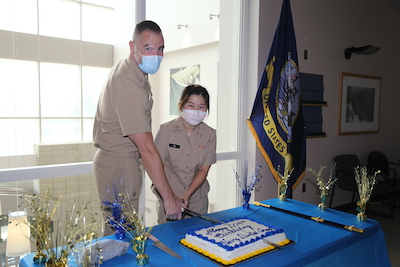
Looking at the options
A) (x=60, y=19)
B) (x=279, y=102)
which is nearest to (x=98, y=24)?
(x=60, y=19)

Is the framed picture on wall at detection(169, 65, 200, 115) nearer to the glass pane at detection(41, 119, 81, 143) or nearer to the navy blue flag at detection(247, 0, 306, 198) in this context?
the navy blue flag at detection(247, 0, 306, 198)

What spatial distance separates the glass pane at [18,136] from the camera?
7.89 ft

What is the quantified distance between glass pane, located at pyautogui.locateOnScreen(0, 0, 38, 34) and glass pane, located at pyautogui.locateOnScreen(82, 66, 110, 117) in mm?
499

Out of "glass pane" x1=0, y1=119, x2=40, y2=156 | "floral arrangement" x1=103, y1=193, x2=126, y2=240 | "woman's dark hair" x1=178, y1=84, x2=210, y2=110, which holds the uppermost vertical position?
"woman's dark hair" x1=178, y1=84, x2=210, y2=110

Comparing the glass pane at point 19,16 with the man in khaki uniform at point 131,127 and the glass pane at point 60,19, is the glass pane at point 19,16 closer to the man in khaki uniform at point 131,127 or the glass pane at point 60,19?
the glass pane at point 60,19

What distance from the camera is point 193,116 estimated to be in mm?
2230

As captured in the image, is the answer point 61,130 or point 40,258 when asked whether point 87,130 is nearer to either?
point 61,130

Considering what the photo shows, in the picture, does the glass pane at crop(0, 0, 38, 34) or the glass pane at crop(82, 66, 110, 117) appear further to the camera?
the glass pane at crop(82, 66, 110, 117)

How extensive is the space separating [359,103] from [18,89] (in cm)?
463

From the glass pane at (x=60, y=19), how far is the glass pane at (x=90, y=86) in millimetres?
296

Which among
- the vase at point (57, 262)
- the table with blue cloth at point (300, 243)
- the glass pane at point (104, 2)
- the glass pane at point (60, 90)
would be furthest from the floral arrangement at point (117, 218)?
the glass pane at point (104, 2)

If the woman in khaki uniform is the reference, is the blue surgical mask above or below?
above

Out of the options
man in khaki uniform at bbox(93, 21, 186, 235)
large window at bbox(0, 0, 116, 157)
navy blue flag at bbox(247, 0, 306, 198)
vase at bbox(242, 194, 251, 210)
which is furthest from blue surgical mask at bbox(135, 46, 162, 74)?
navy blue flag at bbox(247, 0, 306, 198)

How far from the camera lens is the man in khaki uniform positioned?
170cm
